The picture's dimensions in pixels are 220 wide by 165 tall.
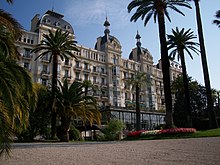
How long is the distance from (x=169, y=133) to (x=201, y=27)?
52.1 ft

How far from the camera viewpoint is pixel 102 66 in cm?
7238

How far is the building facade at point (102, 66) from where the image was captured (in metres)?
58.3

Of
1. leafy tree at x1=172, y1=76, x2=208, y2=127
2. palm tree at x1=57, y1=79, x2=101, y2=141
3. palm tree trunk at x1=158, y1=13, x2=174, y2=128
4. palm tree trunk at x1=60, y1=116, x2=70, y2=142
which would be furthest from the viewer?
leafy tree at x1=172, y1=76, x2=208, y2=127

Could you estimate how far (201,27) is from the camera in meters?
31.2

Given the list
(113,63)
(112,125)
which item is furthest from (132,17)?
(113,63)

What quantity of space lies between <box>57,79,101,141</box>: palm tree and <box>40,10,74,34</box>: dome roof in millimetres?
35637

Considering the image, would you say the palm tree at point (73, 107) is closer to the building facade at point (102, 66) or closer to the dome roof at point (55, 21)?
the building facade at point (102, 66)

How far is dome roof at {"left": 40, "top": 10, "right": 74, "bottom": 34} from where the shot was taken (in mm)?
60759

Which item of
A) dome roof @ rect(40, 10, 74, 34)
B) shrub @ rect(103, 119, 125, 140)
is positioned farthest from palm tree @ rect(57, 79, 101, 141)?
dome roof @ rect(40, 10, 74, 34)

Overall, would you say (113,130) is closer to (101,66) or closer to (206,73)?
(206,73)

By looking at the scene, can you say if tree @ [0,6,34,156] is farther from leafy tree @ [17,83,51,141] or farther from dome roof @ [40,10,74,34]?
dome roof @ [40,10,74,34]

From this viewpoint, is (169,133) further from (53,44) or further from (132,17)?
(53,44)

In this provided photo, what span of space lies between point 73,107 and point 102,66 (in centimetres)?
4414

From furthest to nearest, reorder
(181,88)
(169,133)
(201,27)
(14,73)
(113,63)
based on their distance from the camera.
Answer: (113,63) < (181,88) < (201,27) < (169,133) < (14,73)
